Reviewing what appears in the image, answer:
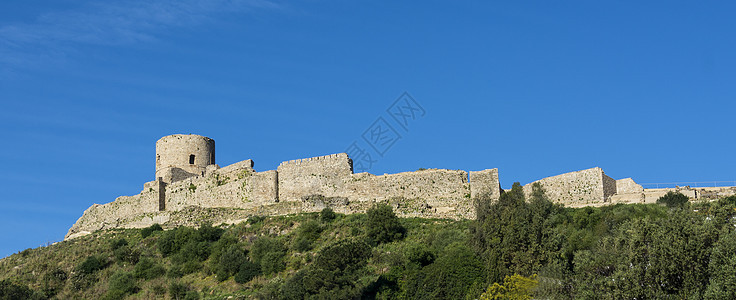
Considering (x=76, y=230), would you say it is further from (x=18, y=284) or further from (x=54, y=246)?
(x=18, y=284)

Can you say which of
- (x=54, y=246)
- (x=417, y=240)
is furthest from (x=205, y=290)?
(x=54, y=246)

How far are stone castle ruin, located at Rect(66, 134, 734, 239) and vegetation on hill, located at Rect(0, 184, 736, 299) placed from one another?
1262mm

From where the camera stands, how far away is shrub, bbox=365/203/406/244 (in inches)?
1780

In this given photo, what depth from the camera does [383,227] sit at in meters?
45.4

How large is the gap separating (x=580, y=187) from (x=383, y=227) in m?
10.3

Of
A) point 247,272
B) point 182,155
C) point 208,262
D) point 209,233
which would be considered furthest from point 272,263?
point 182,155

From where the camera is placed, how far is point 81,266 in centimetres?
4891

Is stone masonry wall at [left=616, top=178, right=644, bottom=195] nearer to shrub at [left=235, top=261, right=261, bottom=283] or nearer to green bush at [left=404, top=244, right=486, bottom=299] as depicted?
green bush at [left=404, top=244, right=486, bottom=299]

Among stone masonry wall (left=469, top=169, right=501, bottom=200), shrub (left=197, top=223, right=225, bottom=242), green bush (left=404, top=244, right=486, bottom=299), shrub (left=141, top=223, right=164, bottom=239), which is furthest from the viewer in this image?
shrub (left=141, top=223, right=164, bottom=239)

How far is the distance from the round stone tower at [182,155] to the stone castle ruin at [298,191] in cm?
6

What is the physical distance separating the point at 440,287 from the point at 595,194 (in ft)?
38.3

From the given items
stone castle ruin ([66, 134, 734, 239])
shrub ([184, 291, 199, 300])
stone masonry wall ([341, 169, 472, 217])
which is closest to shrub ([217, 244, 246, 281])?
shrub ([184, 291, 199, 300])

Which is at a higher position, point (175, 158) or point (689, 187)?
point (175, 158)

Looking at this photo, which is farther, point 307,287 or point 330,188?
point 330,188
